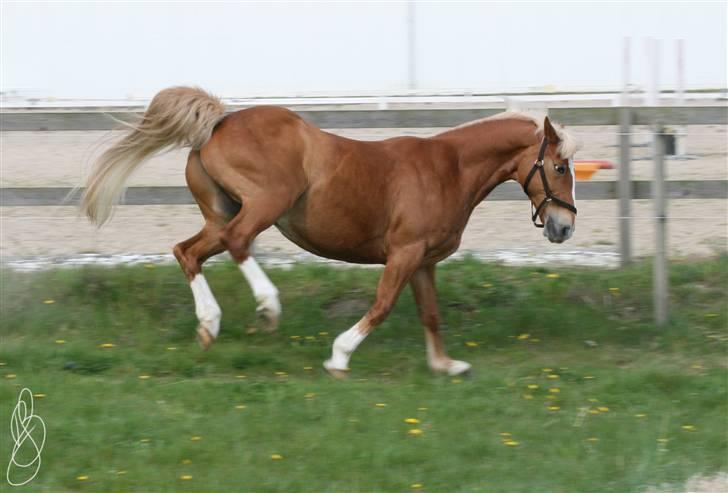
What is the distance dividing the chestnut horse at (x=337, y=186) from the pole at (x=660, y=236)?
4.19 ft

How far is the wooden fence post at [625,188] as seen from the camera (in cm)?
819

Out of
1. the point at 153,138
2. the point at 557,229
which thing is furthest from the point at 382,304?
the point at 153,138

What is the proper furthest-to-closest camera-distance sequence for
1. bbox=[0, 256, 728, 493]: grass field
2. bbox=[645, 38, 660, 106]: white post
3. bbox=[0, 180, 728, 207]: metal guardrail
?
bbox=[645, 38, 660, 106]: white post < bbox=[0, 180, 728, 207]: metal guardrail < bbox=[0, 256, 728, 493]: grass field

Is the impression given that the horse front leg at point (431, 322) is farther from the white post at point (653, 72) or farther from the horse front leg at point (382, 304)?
the white post at point (653, 72)

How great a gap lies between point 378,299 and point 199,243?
4.01 feet

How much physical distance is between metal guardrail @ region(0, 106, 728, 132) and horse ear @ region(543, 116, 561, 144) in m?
1.56

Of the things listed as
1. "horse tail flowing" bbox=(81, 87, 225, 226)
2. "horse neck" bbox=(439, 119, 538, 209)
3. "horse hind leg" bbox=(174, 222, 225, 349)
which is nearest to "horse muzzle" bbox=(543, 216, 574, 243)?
"horse neck" bbox=(439, 119, 538, 209)

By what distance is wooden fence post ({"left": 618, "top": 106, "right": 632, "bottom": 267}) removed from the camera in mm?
8188

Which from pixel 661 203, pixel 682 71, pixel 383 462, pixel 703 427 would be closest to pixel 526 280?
pixel 661 203

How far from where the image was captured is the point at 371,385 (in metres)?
6.19

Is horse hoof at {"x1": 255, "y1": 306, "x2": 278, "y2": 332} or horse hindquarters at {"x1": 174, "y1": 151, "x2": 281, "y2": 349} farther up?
horse hindquarters at {"x1": 174, "y1": 151, "x2": 281, "y2": 349}

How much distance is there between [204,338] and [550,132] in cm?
258
